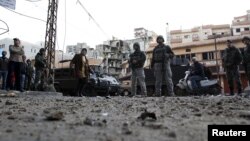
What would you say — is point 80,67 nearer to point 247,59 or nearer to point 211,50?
point 247,59

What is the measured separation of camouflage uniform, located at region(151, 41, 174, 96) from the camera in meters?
8.59

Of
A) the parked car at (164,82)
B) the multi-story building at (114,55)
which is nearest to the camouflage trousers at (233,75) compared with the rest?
the parked car at (164,82)

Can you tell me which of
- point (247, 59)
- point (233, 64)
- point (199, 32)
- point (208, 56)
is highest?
Result: point (199, 32)

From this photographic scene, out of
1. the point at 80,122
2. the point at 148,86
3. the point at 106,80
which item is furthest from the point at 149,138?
the point at 148,86

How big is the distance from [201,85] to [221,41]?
3306 cm

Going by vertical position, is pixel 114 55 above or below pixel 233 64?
above

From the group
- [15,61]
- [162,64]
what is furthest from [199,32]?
[15,61]

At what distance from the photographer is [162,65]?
28.6 ft

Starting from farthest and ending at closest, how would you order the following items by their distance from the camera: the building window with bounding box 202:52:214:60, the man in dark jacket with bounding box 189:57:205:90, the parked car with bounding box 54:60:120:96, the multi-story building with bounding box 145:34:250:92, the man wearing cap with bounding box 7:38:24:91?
the building window with bounding box 202:52:214:60
the multi-story building with bounding box 145:34:250:92
the parked car with bounding box 54:60:120:96
the man in dark jacket with bounding box 189:57:205:90
the man wearing cap with bounding box 7:38:24:91

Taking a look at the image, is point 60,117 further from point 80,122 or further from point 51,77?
point 51,77

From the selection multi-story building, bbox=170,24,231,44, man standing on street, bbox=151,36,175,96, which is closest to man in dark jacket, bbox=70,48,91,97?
man standing on street, bbox=151,36,175,96

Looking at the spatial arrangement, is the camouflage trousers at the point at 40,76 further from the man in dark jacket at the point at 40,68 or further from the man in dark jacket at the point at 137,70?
the man in dark jacket at the point at 137,70

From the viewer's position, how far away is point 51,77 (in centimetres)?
1228

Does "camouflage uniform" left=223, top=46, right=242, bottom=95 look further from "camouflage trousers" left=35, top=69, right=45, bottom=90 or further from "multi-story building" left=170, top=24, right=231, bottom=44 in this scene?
"multi-story building" left=170, top=24, right=231, bottom=44
